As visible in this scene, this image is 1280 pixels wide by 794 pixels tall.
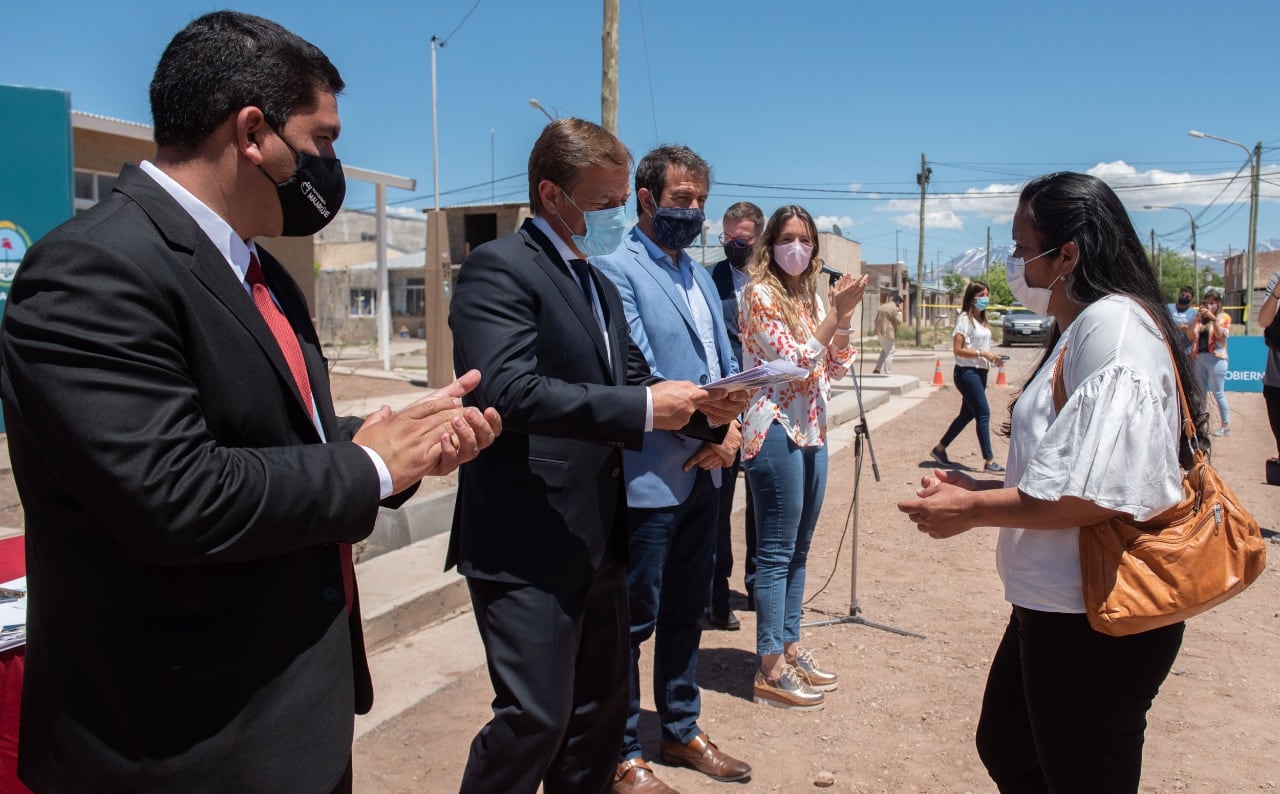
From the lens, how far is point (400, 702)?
4.02 m

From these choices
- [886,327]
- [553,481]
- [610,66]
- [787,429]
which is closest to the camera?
[553,481]

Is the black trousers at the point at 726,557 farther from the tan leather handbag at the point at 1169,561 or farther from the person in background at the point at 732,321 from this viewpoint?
the tan leather handbag at the point at 1169,561

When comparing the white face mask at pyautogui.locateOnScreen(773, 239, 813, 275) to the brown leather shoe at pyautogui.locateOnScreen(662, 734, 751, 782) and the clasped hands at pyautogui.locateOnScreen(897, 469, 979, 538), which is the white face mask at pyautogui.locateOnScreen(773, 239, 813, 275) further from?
the brown leather shoe at pyautogui.locateOnScreen(662, 734, 751, 782)

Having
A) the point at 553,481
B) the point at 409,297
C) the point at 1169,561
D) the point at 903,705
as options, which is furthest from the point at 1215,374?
the point at 409,297

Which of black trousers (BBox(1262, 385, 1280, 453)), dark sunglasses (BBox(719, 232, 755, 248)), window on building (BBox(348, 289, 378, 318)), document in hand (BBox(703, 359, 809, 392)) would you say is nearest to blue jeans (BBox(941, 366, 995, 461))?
black trousers (BBox(1262, 385, 1280, 453))

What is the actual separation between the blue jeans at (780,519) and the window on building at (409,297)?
1753 inches

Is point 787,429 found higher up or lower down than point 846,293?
lower down

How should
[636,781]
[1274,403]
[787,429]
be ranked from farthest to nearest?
[1274,403]
[787,429]
[636,781]

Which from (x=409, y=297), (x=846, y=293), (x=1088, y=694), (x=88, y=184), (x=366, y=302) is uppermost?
(x=88, y=184)

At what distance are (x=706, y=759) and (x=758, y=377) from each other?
1671mm

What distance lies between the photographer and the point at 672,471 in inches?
129

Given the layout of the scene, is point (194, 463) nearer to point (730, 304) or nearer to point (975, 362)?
point (730, 304)

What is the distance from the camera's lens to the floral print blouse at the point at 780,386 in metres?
3.95

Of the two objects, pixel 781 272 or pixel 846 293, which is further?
pixel 781 272
